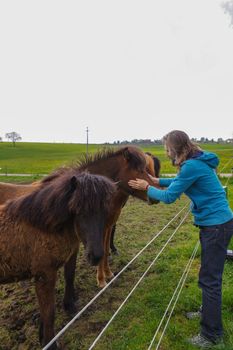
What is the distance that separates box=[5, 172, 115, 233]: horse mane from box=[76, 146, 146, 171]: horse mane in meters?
1.61

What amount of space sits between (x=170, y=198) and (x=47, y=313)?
177cm

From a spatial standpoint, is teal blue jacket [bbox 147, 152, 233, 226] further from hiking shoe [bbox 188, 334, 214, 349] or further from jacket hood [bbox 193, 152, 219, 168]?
hiking shoe [bbox 188, 334, 214, 349]

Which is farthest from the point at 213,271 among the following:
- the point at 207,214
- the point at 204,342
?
the point at 204,342

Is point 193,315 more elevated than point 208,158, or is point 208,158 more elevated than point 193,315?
point 208,158

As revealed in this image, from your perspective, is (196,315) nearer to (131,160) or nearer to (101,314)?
(101,314)

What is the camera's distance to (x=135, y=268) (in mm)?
5766

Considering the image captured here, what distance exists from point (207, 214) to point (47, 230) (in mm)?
1709

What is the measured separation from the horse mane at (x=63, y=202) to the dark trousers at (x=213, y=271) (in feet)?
4.04

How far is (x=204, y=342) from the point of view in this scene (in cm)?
344

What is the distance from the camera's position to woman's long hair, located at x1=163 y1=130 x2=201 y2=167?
3.47m

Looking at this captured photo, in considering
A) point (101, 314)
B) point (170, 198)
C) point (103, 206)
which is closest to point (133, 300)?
point (101, 314)

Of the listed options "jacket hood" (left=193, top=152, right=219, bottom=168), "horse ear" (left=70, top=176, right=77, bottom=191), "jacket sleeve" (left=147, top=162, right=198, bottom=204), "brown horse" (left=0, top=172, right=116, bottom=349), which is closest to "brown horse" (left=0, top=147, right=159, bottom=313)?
"jacket sleeve" (left=147, top=162, right=198, bottom=204)

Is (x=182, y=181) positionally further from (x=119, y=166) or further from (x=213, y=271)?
(x=119, y=166)

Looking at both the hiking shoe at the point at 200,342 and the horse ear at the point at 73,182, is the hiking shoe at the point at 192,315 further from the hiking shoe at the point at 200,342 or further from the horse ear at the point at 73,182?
the horse ear at the point at 73,182
